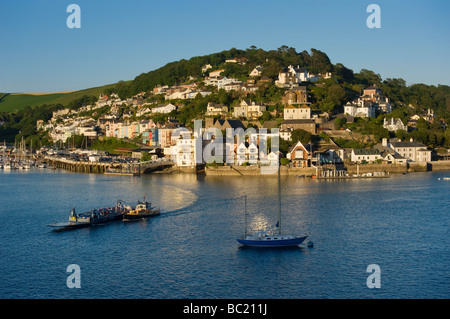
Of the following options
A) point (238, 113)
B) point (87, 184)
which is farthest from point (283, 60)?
point (87, 184)

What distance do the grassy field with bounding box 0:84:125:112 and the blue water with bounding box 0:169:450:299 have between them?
333 ft

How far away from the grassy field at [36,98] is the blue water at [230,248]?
333 feet

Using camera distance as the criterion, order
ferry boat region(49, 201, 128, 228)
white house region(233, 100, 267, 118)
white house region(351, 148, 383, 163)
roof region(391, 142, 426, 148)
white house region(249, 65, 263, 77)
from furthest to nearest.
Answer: white house region(249, 65, 263, 77)
white house region(233, 100, 267, 118)
roof region(391, 142, 426, 148)
white house region(351, 148, 383, 163)
ferry boat region(49, 201, 128, 228)

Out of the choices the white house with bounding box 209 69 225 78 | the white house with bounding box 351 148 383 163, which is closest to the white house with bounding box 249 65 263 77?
the white house with bounding box 209 69 225 78

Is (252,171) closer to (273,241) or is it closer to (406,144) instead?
(406,144)

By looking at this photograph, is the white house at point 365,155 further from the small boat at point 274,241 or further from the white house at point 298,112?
the small boat at point 274,241

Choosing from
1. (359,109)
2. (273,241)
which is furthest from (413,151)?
A: (273,241)

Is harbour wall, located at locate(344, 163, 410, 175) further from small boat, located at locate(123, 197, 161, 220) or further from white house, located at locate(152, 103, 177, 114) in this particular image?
white house, located at locate(152, 103, 177, 114)

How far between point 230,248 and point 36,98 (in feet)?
429

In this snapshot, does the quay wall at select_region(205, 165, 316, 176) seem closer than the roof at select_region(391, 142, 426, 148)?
Yes

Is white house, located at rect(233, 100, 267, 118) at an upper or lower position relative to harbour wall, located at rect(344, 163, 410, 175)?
upper

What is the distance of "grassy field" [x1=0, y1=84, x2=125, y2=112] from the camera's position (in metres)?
130

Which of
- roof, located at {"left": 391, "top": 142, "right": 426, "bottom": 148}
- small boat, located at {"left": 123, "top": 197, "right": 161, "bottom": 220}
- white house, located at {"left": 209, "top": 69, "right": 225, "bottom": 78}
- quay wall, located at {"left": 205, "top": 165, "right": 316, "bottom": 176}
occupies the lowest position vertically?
small boat, located at {"left": 123, "top": 197, "right": 161, "bottom": 220}

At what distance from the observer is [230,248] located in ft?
64.7
